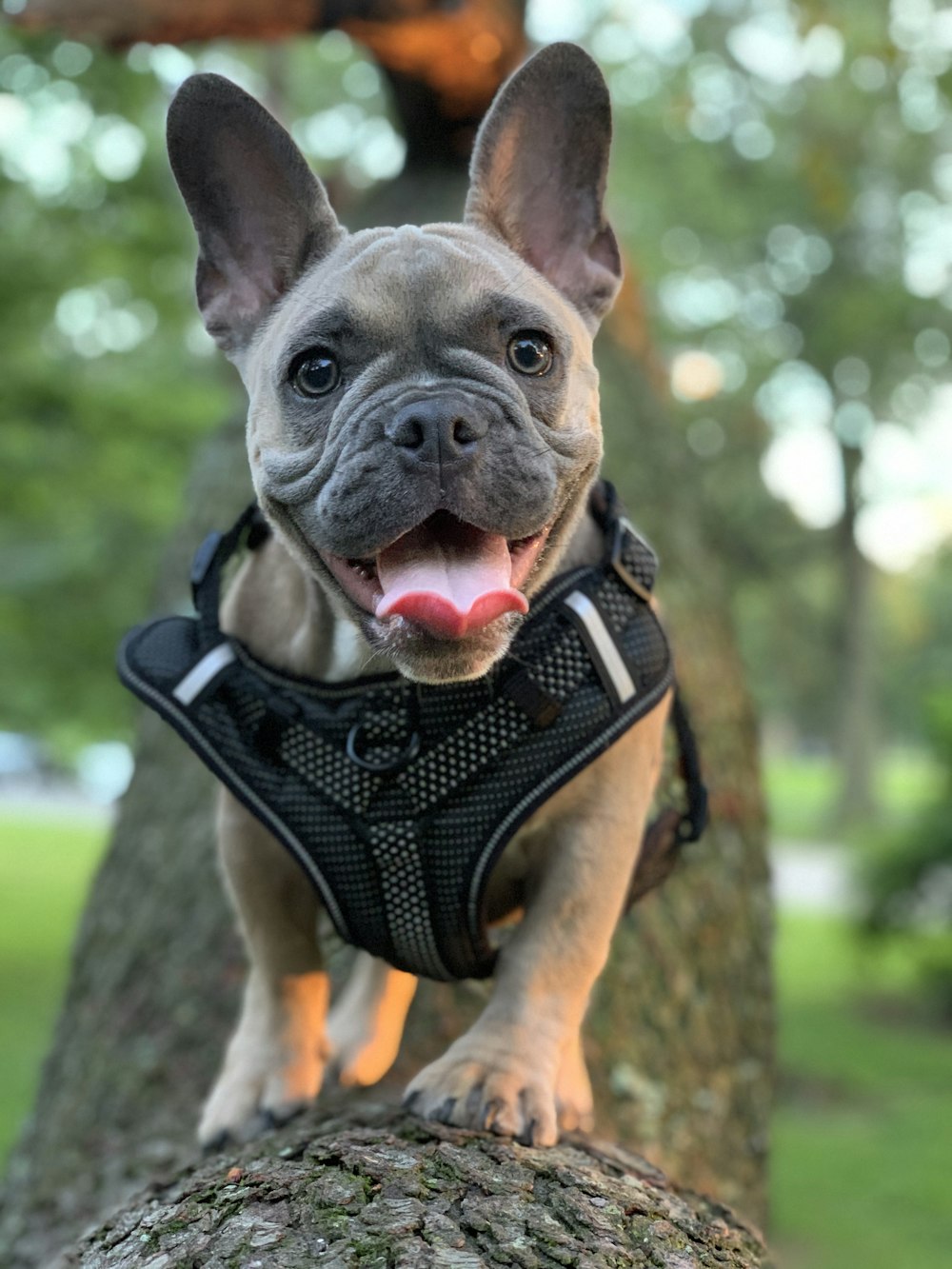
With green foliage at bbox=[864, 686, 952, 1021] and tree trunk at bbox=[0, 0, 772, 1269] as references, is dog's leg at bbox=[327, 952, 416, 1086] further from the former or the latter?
green foliage at bbox=[864, 686, 952, 1021]

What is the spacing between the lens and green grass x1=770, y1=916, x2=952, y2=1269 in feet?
24.2

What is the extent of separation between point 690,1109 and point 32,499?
6880 mm

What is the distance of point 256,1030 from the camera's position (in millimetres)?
2973

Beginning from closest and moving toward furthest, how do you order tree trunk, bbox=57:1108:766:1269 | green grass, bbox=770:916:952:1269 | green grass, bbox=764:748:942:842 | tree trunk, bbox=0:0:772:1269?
tree trunk, bbox=57:1108:766:1269 → tree trunk, bbox=0:0:772:1269 → green grass, bbox=770:916:952:1269 → green grass, bbox=764:748:942:842

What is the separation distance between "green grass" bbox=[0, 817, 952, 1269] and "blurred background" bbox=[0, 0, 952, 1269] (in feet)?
0.10

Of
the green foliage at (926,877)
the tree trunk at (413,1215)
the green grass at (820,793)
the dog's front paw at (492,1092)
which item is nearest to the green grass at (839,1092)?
the green foliage at (926,877)

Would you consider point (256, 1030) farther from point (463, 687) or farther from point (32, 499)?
point (32, 499)

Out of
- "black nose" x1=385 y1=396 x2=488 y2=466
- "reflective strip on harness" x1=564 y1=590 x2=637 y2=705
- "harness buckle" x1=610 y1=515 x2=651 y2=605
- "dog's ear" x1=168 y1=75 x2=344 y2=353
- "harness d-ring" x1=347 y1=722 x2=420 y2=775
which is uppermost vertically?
"dog's ear" x1=168 y1=75 x2=344 y2=353

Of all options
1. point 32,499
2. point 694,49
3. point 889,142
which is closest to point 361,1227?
point 32,499

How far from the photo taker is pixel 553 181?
276cm

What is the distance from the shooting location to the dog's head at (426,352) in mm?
2178

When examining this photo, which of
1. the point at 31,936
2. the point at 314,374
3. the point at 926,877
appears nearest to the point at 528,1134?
the point at 314,374

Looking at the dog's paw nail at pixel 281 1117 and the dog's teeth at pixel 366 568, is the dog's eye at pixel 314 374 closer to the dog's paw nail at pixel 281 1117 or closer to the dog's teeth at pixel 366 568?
the dog's teeth at pixel 366 568

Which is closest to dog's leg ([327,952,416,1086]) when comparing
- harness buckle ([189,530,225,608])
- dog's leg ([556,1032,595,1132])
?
dog's leg ([556,1032,595,1132])
